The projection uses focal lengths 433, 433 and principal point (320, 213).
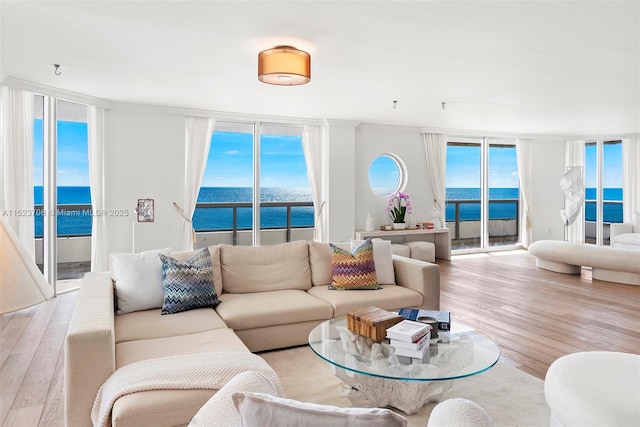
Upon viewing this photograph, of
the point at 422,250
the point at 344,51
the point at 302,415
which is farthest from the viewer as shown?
the point at 422,250

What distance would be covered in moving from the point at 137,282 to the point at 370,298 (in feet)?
5.98

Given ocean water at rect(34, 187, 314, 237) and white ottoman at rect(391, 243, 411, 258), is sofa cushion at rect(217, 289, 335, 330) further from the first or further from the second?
white ottoman at rect(391, 243, 411, 258)

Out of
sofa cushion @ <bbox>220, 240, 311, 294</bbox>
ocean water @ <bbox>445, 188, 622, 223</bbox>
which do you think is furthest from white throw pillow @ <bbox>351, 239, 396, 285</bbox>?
ocean water @ <bbox>445, 188, 622, 223</bbox>

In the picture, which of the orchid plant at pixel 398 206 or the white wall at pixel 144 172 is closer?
the white wall at pixel 144 172

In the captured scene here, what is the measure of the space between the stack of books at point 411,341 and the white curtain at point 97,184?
181 inches

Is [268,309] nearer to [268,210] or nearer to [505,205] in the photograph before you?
[268,210]

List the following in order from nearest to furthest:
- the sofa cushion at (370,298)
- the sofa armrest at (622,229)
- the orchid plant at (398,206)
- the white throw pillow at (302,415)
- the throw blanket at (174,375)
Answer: the white throw pillow at (302,415) < the throw blanket at (174,375) < the sofa cushion at (370,298) < the orchid plant at (398,206) < the sofa armrest at (622,229)

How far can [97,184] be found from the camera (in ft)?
18.4

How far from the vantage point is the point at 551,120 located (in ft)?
24.0

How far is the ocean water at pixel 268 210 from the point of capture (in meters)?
5.50

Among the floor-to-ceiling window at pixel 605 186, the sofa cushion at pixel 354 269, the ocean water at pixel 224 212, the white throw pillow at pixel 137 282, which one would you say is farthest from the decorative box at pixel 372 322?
the floor-to-ceiling window at pixel 605 186

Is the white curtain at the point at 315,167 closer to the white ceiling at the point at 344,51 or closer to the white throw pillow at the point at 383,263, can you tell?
the white ceiling at the point at 344,51

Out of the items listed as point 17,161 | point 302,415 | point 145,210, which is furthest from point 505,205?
point 302,415

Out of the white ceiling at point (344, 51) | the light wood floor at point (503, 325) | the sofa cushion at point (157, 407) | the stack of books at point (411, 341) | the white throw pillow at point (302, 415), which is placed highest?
the white ceiling at point (344, 51)
